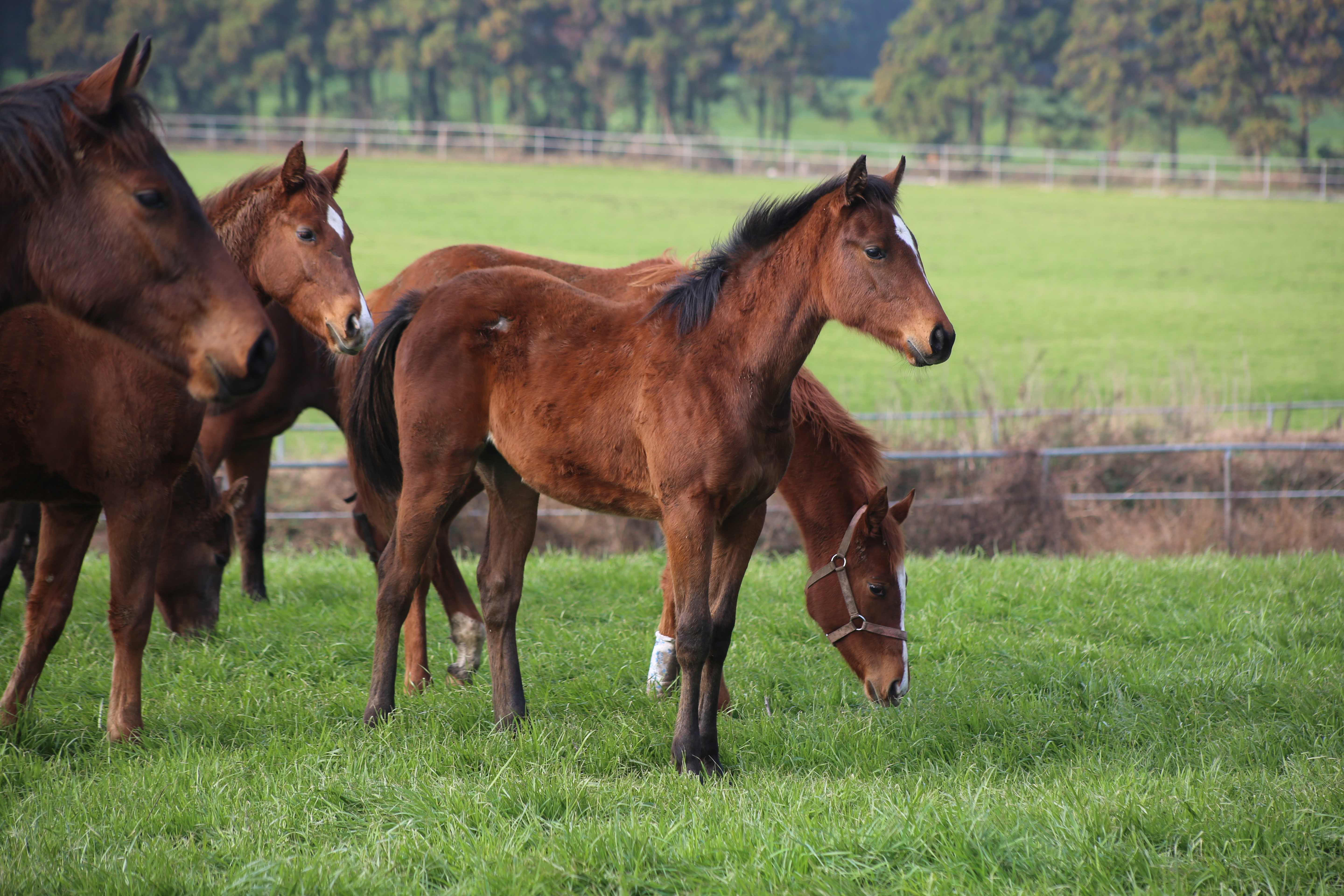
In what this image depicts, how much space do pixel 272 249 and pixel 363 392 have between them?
0.86 m

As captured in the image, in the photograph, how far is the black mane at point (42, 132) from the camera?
2.71m

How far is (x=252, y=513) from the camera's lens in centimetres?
757

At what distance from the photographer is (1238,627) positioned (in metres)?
6.18

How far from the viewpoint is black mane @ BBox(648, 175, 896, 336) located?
4.31 meters

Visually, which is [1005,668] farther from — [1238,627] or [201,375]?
[201,375]

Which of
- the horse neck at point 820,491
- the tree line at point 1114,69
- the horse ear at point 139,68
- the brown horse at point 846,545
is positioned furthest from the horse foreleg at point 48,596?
the tree line at point 1114,69

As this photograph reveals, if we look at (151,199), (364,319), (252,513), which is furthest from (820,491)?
(252,513)

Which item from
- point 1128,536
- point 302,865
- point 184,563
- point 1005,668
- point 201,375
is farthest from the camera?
point 1128,536

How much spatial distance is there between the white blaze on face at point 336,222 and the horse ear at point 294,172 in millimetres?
171

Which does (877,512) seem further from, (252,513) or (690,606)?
(252,513)

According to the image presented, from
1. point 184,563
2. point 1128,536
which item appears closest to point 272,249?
point 184,563

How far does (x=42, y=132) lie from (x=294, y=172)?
7.87ft

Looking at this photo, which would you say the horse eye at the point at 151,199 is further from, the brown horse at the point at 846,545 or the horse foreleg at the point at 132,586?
the brown horse at the point at 846,545

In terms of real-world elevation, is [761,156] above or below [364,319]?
above
